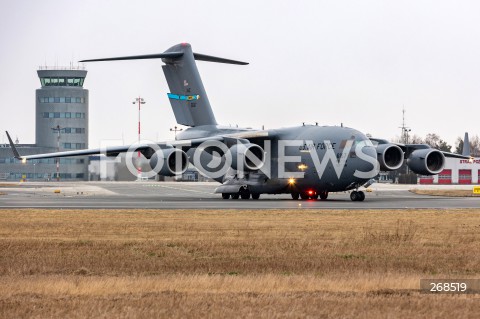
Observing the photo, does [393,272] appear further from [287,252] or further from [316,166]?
[316,166]

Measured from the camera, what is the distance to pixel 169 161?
4881 centimetres

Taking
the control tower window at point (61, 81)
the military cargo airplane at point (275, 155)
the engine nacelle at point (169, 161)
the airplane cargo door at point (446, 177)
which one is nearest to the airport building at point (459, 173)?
the airplane cargo door at point (446, 177)

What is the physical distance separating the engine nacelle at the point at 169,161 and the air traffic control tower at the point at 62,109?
97625 millimetres

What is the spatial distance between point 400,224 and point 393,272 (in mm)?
11418

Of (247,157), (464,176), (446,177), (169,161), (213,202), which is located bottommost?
(213,202)

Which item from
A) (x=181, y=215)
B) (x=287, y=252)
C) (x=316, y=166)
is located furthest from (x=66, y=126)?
(x=287, y=252)

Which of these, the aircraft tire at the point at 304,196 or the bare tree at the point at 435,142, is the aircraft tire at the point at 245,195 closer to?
the aircraft tire at the point at 304,196

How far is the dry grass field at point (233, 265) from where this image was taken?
13164 millimetres

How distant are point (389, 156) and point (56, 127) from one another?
104768mm

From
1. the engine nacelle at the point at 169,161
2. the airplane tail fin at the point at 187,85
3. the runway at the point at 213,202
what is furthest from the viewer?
the airplane tail fin at the point at 187,85

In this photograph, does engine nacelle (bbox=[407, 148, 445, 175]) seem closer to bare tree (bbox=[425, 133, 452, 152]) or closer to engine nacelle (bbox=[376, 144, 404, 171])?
engine nacelle (bbox=[376, 144, 404, 171])

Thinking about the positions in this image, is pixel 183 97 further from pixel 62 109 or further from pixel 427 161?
pixel 62 109

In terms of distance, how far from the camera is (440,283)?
50.9 ft

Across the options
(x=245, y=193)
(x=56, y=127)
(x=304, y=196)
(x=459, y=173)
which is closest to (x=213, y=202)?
(x=245, y=193)
